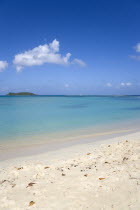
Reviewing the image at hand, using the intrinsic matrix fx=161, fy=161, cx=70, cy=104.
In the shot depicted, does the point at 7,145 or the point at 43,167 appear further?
the point at 7,145

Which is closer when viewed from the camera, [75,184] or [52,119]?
[75,184]

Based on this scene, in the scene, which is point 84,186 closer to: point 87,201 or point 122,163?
point 87,201

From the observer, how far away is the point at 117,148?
6664mm

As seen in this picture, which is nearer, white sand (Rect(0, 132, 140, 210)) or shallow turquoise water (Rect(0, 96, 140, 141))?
white sand (Rect(0, 132, 140, 210))

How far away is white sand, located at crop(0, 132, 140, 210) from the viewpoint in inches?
121

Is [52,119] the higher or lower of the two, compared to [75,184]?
lower

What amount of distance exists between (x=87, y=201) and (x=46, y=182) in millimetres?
1218

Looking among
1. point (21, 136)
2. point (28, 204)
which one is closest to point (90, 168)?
point (28, 204)

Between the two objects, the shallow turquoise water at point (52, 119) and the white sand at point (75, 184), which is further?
the shallow turquoise water at point (52, 119)

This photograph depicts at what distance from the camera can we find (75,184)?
3.78 metres

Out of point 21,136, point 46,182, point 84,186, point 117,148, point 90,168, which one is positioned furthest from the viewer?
point 21,136

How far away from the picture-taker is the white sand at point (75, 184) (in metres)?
3.08

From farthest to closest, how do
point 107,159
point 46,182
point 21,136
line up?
1. point 21,136
2. point 107,159
3. point 46,182

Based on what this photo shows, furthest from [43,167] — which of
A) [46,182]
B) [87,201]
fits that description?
[87,201]
